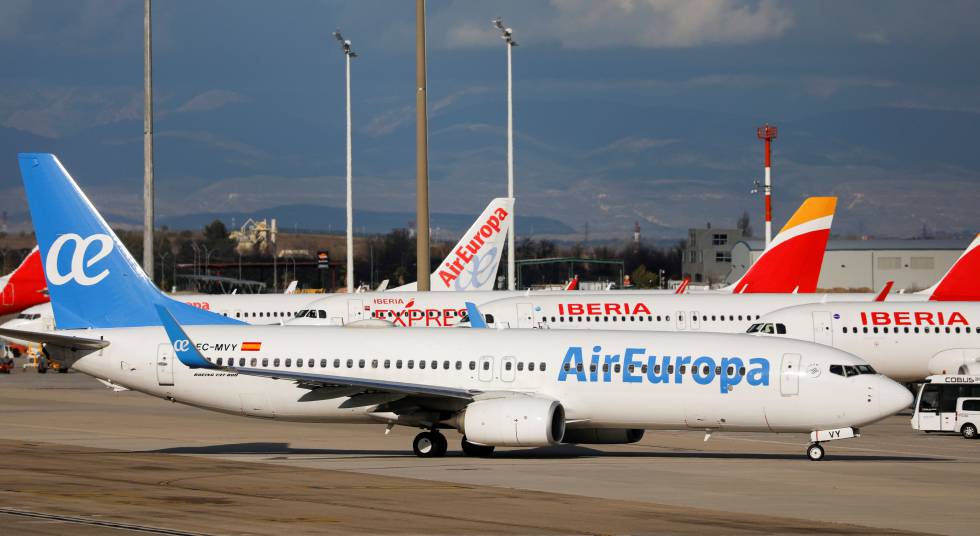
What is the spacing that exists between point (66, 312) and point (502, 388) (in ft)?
39.6

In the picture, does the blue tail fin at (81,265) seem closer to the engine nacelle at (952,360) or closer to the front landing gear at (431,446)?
the front landing gear at (431,446)

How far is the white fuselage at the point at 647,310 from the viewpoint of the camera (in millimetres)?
55688

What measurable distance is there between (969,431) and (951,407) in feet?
2.99

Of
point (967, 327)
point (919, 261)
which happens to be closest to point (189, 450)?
point (967, 327)

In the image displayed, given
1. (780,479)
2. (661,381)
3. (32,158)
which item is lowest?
(780,479)

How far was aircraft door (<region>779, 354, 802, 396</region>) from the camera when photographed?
33.1m

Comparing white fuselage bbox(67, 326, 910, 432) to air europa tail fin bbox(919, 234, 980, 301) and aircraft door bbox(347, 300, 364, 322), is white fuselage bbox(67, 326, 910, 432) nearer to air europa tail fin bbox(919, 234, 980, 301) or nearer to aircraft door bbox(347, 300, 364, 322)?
aircraft door bbox(347, 300, 364, 322)

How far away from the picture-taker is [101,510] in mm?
23875

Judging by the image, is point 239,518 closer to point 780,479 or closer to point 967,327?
point 780,479

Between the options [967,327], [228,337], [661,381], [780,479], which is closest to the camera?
[780,479]

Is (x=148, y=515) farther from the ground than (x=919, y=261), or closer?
closer

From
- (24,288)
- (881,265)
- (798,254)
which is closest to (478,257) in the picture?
(798,254)

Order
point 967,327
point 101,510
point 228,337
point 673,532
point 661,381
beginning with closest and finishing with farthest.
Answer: point 673,532 < point 101,510 < point 661,381 < point 228,337 < point 967,327

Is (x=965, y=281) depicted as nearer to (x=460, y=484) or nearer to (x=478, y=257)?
(x=478, y=257)
